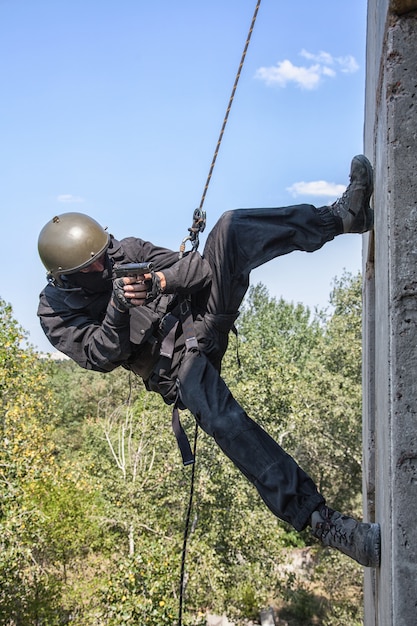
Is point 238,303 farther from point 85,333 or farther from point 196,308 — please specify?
point 85,333

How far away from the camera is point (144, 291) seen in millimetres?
3178

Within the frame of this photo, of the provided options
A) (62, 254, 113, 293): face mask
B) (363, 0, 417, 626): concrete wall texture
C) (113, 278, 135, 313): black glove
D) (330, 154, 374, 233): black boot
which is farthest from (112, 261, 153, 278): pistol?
(363, 0, 417, 626): concrete wall texture

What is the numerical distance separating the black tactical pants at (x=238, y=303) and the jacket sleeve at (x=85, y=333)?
0.36 metres

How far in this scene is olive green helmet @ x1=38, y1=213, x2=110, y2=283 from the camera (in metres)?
3.53

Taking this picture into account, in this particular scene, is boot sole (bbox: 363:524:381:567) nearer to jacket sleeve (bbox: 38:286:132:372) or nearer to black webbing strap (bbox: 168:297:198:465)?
black webbing strap (bbox: 168:297:198:465)

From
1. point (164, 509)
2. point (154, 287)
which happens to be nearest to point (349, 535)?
point (154, 287)

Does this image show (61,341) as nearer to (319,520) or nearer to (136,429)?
(319,520)

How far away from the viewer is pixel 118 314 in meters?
3.21

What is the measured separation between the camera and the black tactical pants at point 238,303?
307 cm

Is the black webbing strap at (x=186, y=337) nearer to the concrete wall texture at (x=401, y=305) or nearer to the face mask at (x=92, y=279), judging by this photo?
the face mask at (x=92, y=279)

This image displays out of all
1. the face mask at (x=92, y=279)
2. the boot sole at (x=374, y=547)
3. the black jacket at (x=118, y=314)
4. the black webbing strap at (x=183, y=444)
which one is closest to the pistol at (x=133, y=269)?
the black jacket at (x=118, y=314)

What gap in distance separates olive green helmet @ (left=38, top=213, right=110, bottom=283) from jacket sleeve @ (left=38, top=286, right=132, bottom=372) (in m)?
0.17

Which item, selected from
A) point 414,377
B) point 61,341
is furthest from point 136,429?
point 414,377

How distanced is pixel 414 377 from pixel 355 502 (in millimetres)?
21926
